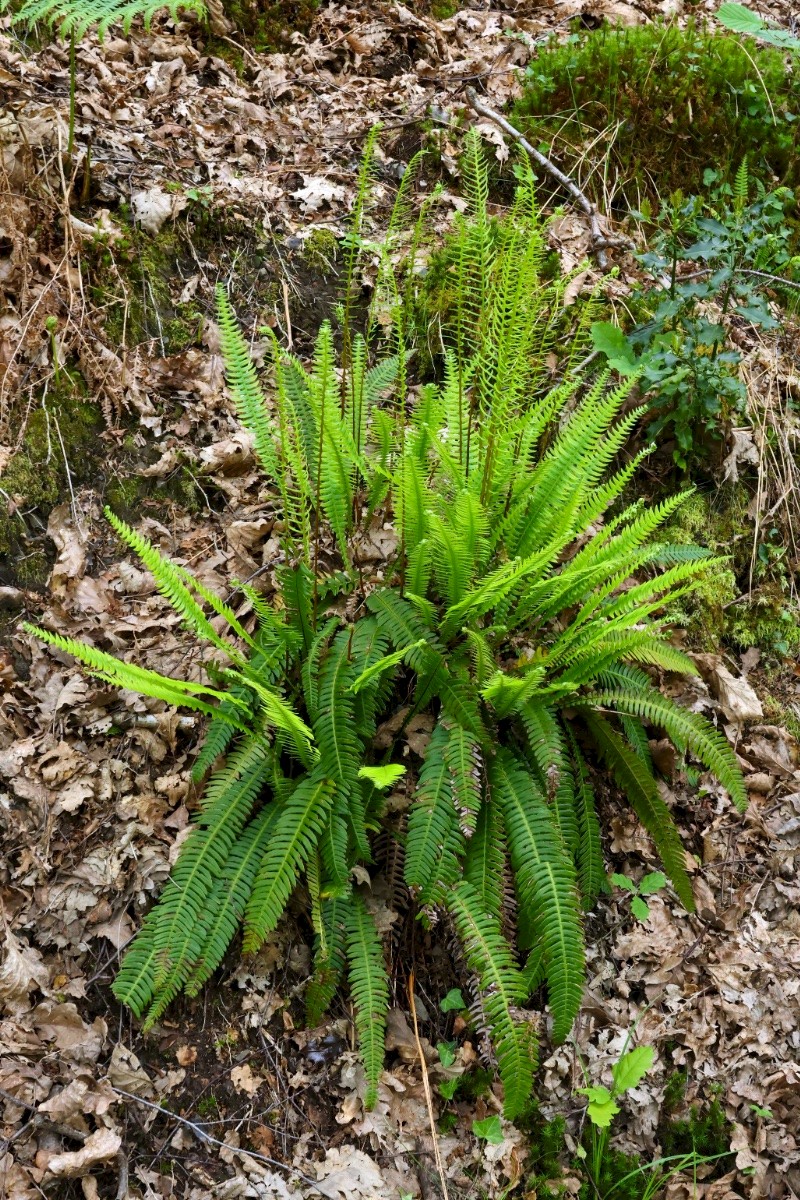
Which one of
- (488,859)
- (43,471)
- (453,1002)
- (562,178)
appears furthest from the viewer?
(562,178)

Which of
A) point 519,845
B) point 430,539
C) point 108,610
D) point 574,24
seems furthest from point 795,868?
point 574,24

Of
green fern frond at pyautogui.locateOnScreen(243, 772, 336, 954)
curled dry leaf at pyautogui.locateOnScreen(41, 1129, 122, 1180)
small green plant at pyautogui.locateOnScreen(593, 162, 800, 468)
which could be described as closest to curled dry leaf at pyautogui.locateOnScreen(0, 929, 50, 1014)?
curled dry leaf at pyautogui.locateOnScreen(41, 1129, 122, 1180)

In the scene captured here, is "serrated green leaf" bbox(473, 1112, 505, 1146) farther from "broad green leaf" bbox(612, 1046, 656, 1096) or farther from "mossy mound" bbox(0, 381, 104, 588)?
"mossy mound" bbox(0, 381, 104, 588)

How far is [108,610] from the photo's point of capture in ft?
11.0

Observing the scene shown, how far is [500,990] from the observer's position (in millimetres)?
2609

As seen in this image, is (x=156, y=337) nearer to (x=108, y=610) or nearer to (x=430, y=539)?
(x=108, y=610)

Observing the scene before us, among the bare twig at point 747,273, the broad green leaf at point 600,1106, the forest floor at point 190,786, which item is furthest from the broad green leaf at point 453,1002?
the bare twig at point 747,273

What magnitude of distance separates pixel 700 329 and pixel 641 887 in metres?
2.36

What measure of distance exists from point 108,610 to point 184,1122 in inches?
67.6

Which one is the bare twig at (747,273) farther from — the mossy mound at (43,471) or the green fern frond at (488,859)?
the mossy mound at (43,471)

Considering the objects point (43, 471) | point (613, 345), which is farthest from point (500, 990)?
point (613, 345)

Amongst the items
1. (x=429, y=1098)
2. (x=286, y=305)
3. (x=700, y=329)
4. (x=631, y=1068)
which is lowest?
(x=429, y=1098)

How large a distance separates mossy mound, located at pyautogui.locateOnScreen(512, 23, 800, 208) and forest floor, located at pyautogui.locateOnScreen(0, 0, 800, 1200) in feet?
1.40

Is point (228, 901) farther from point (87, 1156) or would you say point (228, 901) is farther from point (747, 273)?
point (747, 273)
